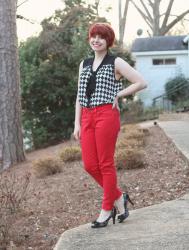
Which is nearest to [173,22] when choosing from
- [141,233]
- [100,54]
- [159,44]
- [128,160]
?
[159,44]

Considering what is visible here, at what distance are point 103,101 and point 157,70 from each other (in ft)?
87.4

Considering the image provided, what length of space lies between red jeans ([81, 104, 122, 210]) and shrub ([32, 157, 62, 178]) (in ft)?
11.9

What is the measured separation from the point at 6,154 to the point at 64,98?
8.99m

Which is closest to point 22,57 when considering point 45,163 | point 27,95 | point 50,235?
point 27,95

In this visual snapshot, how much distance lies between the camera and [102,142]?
4902 millimetres

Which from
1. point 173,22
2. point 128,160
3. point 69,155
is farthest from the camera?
point 173,22

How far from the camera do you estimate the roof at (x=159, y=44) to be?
31.7 m

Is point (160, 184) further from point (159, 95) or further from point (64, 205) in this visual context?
point (159, 95)

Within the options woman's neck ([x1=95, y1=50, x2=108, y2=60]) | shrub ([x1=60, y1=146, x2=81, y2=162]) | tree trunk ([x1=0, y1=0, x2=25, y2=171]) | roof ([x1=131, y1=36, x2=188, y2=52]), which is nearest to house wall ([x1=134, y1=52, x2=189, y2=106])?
roof ([x1=131, y1=36, x2=188, y2=52])

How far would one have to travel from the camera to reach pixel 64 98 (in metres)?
19.9

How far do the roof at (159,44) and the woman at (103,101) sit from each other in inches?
1056

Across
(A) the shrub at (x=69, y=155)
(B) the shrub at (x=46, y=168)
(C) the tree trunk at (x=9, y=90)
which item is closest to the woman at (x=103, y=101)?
(B) the shrub at (x=46, y=168)

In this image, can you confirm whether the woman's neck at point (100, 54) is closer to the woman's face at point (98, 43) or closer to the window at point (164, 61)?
the woman's face at point (98, 43)

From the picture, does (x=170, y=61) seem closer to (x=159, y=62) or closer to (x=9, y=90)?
(x=159, y=62)
